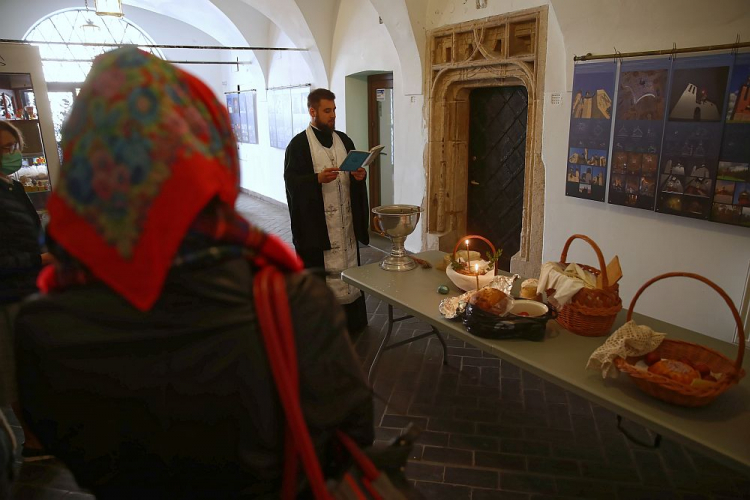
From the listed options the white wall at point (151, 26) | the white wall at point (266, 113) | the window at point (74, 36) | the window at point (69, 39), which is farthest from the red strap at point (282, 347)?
the window at point (74, 36)

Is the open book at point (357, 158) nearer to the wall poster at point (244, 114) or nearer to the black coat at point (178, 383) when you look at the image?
the black coat at point (178, 383)

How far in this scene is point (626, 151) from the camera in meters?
3.93

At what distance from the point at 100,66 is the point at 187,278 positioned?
1.27ft

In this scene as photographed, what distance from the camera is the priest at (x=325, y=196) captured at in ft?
12.9

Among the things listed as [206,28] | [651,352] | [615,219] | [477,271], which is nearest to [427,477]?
[477,271]

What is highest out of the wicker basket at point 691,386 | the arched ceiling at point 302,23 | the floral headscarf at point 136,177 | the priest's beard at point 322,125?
the arched ceiling at point 302,23

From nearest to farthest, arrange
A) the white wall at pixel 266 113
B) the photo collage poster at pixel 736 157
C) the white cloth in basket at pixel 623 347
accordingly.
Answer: the white cloth in basket at pixel 623 347
the photo collage poster at pixel 736 157
the white wall at pixel 266 113

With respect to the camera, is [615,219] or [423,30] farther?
[423,30]

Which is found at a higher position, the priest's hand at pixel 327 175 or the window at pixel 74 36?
the window at pixel 74 36

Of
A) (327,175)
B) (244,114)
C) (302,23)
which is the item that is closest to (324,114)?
(327,175)

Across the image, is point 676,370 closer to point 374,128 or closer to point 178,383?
point 178,383

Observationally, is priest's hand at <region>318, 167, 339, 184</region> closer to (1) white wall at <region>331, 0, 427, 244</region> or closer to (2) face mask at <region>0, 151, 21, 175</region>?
(2) face mask at <region>0, 151, 21, 175</region>

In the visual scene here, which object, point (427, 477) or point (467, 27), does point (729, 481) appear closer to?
point (427, 477)

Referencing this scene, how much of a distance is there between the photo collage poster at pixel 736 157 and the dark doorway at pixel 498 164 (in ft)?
7.19
